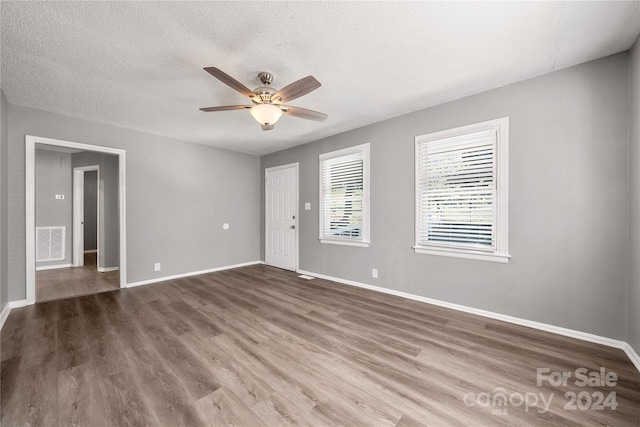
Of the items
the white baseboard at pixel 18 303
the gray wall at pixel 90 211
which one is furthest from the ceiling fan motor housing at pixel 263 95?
the gray wall at pixel 90 211

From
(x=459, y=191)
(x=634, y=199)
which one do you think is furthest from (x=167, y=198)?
(x=634, y=199)

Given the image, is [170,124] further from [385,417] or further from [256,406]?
[385,417]

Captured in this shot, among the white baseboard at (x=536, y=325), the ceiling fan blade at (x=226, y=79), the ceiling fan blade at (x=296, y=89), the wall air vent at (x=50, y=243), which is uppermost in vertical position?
the ceiling fan blade at (x=296, y=89)

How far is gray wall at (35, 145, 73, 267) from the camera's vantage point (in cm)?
501

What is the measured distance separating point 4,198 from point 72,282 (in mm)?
1974

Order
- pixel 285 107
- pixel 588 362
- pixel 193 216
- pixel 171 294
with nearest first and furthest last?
pixel 588 362 < pixel 285 107 < pixel 171 294 < pixel 193 216

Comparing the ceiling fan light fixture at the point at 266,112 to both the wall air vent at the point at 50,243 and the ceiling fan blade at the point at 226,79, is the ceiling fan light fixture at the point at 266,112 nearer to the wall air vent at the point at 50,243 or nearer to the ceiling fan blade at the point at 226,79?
the ceiling fan blade at the point at 226,79

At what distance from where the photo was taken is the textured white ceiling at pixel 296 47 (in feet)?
5.41

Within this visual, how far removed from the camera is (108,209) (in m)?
5.03

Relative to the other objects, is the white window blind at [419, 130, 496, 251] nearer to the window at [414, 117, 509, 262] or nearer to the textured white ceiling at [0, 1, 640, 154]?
the window at [414, 117, 509, 262]

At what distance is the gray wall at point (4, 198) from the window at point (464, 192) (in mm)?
4848

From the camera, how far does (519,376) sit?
176cm

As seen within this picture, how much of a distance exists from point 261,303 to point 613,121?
4.02 metres

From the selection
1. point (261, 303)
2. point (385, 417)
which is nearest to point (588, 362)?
point (385, 417)
